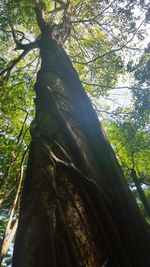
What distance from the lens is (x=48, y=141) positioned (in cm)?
280

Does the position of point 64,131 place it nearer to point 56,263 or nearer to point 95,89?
point 56,263

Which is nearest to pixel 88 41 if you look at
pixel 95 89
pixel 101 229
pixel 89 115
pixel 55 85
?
pixel 95 89

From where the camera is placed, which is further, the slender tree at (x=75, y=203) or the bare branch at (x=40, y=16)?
the bare branch at (x=40, y=16)

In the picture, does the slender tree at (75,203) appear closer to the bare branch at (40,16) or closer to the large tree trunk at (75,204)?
the large tree trunk at (75,204)

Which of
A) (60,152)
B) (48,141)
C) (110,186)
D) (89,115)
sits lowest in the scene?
(110,186)

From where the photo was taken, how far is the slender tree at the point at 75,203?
72.3 inches

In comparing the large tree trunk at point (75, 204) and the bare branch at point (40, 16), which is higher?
the bare branch at point (40, 16)

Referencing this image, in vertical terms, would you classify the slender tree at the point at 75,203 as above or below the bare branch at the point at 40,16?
below

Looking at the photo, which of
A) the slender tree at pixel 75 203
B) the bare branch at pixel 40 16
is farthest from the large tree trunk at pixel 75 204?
the bare branch at pixel 40 16

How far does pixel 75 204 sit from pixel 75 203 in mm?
11

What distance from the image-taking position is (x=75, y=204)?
2.13 m

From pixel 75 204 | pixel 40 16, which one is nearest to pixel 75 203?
pixel 75 204

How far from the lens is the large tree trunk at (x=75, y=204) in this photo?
183 cm

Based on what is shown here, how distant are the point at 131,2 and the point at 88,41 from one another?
9.21 feet
